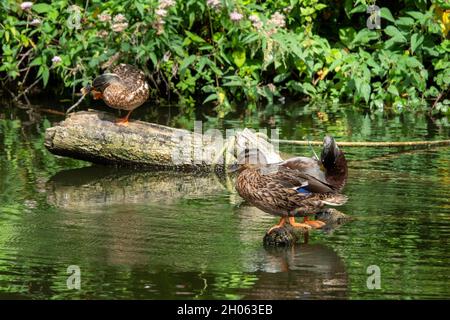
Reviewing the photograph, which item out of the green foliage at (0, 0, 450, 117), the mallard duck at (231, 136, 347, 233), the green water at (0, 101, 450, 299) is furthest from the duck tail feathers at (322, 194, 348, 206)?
the green foliage at (0, 0, 450, 117)

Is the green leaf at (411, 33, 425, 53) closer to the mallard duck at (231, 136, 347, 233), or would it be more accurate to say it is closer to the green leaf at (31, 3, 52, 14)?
the green leaf at (31, 3, 52, 14)

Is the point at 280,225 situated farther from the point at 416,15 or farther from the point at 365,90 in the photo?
the point at 416,15

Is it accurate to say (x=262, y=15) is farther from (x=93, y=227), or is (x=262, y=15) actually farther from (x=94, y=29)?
(x=93, y=227)

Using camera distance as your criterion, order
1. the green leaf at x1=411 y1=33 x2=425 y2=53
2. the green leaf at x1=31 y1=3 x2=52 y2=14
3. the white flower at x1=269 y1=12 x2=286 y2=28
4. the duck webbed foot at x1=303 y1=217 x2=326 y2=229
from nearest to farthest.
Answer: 1. the duck webbed foot at x1=303 y1=217 x2=326 y2=229
2. the white flower at x1=269 y1=12 x2=286 y2=28
3. the green leaf at x1=411 y1=33 x2=425 y2=53
4. the green leaf at x1=31 y1=3 x2=52 y2=14

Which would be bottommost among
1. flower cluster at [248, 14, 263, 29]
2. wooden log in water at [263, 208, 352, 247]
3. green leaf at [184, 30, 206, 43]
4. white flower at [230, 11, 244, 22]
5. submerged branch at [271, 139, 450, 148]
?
wooden log in water at [263, 208, 352, 247]

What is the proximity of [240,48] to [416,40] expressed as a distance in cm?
229

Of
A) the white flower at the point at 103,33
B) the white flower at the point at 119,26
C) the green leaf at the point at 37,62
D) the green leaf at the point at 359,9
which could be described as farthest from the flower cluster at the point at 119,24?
the green leaf at the point at 359,9

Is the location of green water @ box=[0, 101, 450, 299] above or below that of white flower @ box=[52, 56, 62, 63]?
below

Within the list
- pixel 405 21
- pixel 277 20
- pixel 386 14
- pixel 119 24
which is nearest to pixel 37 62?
pixel 119 24

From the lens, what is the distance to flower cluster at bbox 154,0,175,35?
41.1ft

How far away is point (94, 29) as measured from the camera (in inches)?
534

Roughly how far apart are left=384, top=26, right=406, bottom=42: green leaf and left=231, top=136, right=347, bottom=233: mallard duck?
622 cm

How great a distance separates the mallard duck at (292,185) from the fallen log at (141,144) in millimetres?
2240

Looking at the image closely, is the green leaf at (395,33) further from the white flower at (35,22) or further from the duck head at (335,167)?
the duck head at (335,167)
